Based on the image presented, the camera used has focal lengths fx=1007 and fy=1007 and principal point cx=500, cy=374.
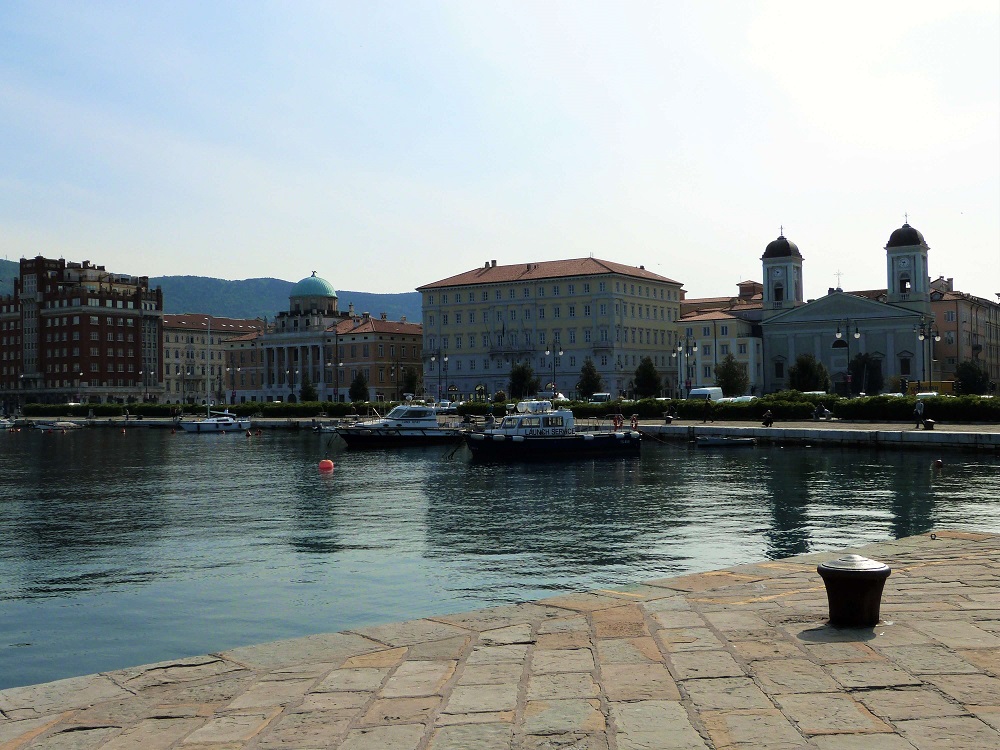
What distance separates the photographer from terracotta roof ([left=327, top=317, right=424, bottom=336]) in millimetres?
152000

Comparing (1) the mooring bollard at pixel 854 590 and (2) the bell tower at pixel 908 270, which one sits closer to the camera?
(1) the mooring bollard at pixel 854 590

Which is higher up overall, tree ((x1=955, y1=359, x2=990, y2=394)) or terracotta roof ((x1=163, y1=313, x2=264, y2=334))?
terracotta roof ((x1=163, y1=313, x2=264, y2=334))

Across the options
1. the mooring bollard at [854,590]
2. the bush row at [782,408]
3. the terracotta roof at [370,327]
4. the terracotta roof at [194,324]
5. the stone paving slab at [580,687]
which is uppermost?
the terracotta roof at [194,324]

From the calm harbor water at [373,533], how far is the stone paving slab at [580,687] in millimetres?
5456

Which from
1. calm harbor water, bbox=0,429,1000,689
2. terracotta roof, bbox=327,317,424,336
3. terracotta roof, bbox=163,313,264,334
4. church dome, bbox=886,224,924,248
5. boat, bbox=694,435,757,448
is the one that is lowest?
calm harbor water, bbox=0,429,1000,689

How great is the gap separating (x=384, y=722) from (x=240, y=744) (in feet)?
3.50

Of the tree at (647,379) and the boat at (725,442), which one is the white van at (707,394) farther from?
the boat at (725,442)

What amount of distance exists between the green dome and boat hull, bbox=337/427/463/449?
306 feet

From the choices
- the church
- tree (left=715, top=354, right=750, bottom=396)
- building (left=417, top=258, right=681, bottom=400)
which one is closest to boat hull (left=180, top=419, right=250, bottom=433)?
building (left=417, top=258, right=681, bottom=400)

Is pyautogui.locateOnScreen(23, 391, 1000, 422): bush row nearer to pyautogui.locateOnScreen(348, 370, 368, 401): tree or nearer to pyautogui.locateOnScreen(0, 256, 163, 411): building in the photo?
pyautogui.locateOnScreen(348, 370, 368, 401): tree

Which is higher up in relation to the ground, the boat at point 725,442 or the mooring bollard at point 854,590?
the mooring bollard at point 854,590

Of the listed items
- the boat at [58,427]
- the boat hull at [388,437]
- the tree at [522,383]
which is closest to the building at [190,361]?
the boat at [58,427]

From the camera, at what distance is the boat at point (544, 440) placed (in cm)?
5925

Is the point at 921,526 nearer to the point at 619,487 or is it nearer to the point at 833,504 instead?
the point at 833,504
